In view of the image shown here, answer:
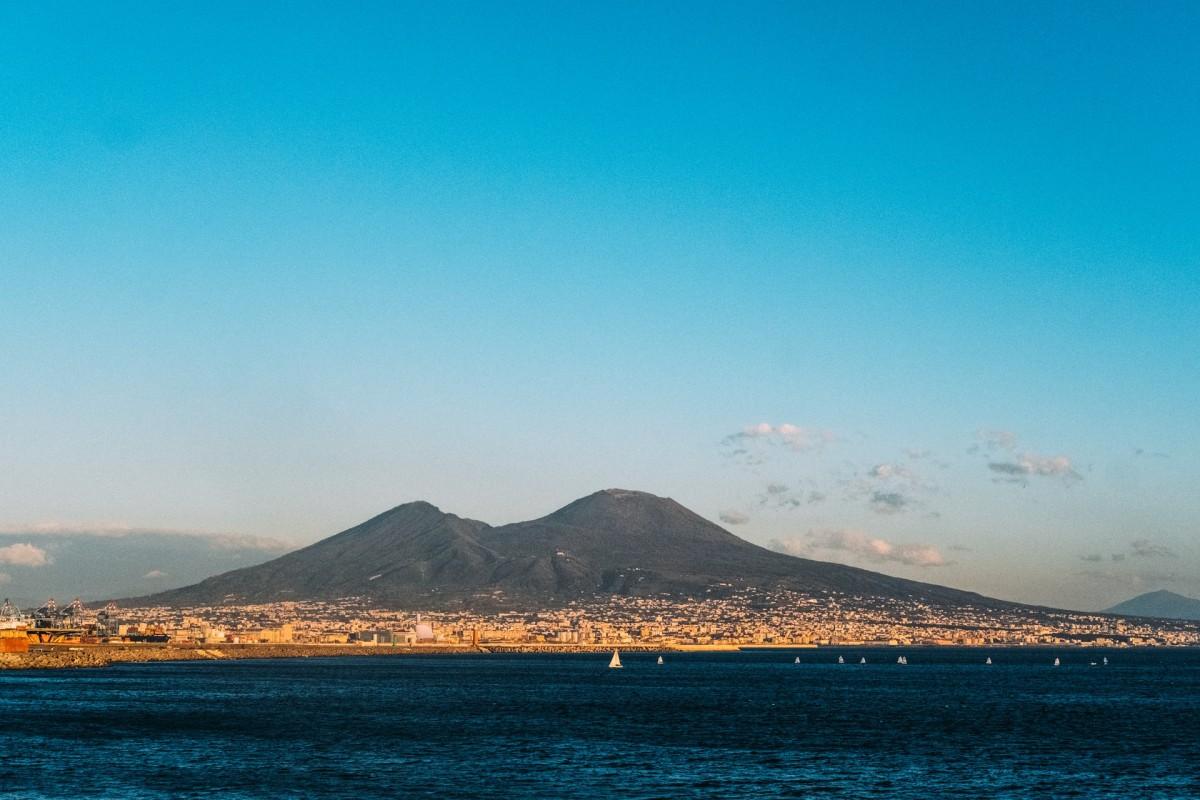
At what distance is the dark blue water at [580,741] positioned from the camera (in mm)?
53406

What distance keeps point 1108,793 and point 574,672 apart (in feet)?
436

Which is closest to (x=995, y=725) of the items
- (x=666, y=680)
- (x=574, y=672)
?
(x=666, y=680)

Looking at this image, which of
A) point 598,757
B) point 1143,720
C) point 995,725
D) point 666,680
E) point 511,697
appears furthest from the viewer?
point 666,680

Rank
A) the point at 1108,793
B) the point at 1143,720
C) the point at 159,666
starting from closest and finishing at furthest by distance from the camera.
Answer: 1. the point at 1108,793
2. the point at 1143,720
3. the point at 159,666

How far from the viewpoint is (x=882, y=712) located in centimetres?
10025

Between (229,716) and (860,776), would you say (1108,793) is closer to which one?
(860,776)

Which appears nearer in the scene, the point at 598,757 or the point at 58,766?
the point at 58,766

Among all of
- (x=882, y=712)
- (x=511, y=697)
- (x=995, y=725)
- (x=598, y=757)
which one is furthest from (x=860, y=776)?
(x=511, y=697)

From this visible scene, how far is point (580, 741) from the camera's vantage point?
72.0 m

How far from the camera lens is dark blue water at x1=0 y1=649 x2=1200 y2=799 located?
53406 millimetres

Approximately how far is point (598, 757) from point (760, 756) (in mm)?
7905

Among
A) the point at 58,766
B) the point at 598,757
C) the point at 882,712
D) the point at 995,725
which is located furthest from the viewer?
the point at 882,712

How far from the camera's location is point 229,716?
290 feet

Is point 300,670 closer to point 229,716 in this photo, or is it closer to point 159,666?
point 159,666
